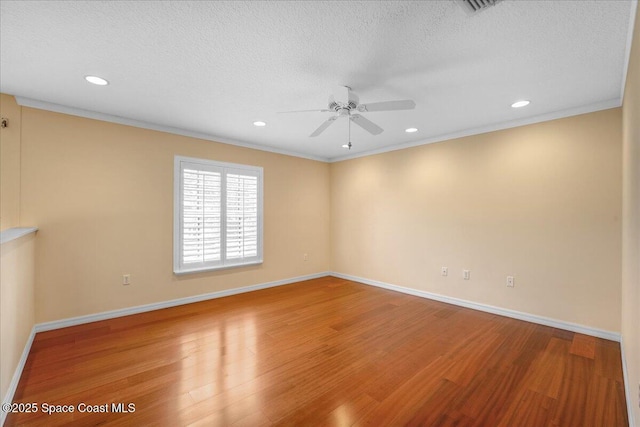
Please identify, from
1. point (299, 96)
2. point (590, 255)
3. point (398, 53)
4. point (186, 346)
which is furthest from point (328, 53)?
point (590, 255)

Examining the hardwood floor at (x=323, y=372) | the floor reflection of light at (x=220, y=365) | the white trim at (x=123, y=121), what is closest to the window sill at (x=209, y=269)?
the hardwood floor at (x=323, y=372)

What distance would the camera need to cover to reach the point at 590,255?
305 centimetres

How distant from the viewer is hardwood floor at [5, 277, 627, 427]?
1816mm

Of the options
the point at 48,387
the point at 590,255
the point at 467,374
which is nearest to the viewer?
the point at 48,387

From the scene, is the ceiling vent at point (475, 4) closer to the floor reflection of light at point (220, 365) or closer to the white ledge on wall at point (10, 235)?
the floor reflection of light at point (220, 365)

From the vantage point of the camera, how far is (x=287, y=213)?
17.5 feet

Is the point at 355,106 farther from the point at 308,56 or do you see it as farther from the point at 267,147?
Answer: the point at 267,147

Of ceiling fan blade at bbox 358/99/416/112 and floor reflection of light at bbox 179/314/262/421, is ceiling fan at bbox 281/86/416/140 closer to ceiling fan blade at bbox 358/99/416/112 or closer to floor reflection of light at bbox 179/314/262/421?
ceiling fan blade at bbox 358/99/416/112

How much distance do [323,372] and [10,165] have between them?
3810 mm

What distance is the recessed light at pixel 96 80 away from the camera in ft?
8.11

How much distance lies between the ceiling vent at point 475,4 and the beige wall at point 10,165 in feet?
14.0

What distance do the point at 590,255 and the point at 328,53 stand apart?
3550 millimetres

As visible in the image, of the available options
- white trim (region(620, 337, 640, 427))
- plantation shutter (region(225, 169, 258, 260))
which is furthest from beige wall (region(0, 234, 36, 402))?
white trim (region(620, 337, 640, 427))

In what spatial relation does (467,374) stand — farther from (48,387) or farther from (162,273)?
(162,273)
